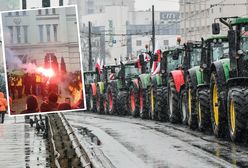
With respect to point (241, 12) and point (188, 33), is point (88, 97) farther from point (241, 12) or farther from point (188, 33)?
point (188, 33)

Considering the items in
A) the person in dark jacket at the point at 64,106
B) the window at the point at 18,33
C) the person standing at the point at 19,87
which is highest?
the window at the point at 18,33

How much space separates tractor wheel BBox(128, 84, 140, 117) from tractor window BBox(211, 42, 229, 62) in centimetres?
964

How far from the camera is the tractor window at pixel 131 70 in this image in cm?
3225

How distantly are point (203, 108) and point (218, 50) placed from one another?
1.56m

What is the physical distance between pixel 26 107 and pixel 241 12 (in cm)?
9195

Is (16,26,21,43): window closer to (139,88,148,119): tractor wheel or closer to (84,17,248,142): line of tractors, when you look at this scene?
(84,17,248,142): line of tractors

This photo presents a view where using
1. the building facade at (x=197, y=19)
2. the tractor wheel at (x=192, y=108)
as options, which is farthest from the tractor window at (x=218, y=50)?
the building facade at (x=197, y=19)

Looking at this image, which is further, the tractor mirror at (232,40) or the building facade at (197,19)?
the building facade at (197,19)

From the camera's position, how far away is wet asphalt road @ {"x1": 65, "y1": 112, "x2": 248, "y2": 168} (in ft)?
38.8

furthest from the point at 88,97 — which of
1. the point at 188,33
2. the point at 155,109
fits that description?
the point at 188,33

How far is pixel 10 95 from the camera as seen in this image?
8.95m

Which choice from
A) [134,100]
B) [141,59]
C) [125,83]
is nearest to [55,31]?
[134,100]

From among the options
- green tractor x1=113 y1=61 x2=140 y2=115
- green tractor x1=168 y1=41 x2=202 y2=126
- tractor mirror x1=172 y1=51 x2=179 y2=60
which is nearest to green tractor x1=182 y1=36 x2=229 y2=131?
green tractor x1=168 y1=41 x2=202 y2=126

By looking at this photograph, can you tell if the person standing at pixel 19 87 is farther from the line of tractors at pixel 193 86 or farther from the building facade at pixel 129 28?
the building facade at pixel 129 28
